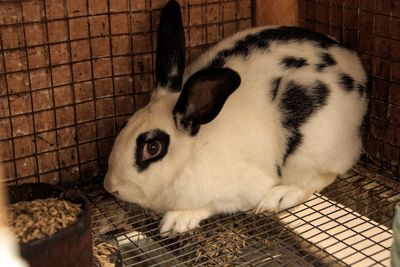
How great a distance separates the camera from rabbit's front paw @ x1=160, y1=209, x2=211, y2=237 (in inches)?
81.0

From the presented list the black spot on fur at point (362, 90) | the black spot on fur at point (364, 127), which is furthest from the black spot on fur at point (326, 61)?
the black spot on fur at point (364, 127)

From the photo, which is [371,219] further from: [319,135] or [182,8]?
[182,8]

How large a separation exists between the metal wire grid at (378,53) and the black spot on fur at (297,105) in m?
0.31

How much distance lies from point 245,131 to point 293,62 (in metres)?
0.30

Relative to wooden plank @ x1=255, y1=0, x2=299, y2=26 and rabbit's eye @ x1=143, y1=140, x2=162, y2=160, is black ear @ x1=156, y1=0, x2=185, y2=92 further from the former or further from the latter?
wooden plank @ x1=255, y1=0, x2=299, y2=26

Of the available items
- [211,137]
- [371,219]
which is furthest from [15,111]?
[371,219]

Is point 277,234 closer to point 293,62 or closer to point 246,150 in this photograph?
point 246,150

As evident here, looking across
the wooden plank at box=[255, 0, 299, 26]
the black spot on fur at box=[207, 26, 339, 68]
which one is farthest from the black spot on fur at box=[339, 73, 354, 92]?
the wooden plank at box=[255, 0, 299, 26]

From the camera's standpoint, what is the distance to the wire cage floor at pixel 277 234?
1.94 m

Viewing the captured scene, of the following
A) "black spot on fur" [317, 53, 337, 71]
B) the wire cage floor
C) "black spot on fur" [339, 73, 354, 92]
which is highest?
"black spot on fur" [317, 53, 337, 71]

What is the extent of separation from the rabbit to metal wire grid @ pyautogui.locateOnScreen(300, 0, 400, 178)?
0.08 meters

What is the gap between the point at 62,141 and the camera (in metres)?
2.29

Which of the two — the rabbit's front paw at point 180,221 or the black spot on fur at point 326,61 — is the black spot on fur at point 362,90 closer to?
the black spot on fur at point 326,61

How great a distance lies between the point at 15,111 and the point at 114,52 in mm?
403
